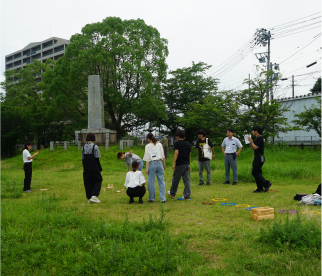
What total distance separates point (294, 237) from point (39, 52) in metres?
74.6

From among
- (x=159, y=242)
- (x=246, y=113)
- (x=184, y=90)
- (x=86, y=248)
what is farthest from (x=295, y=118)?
(x=86, y=248)

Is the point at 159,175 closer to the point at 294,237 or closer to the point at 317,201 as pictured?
the point at 317,201

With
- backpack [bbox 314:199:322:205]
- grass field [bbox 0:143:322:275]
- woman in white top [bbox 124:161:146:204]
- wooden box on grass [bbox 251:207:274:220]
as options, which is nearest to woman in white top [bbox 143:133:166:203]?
woman in white top [bbox 124:161:146:204]

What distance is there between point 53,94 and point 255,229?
88.1 ft

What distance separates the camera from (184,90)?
97.8ft

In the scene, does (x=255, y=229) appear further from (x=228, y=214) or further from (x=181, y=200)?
(x=181, y=200)

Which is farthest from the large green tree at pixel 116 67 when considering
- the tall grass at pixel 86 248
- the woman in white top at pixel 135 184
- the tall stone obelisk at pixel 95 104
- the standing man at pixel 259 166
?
the tall grass at pixel 86 248

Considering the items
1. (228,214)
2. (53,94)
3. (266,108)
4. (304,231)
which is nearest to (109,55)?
(53,94)

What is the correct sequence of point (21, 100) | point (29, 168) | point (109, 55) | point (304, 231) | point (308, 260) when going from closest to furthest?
1. point (308, 260)
2. point (304, 231)
3. point (29, 168)
4. point (109, 55)
5. point (21, 100)

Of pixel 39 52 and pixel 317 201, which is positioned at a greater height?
pixel 39 52

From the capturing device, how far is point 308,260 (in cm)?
297

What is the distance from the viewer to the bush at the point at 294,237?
3.27 metres

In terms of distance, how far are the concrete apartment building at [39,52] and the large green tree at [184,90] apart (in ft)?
132

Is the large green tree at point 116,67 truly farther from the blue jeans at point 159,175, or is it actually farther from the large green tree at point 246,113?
the blue jeans at point 159,175
